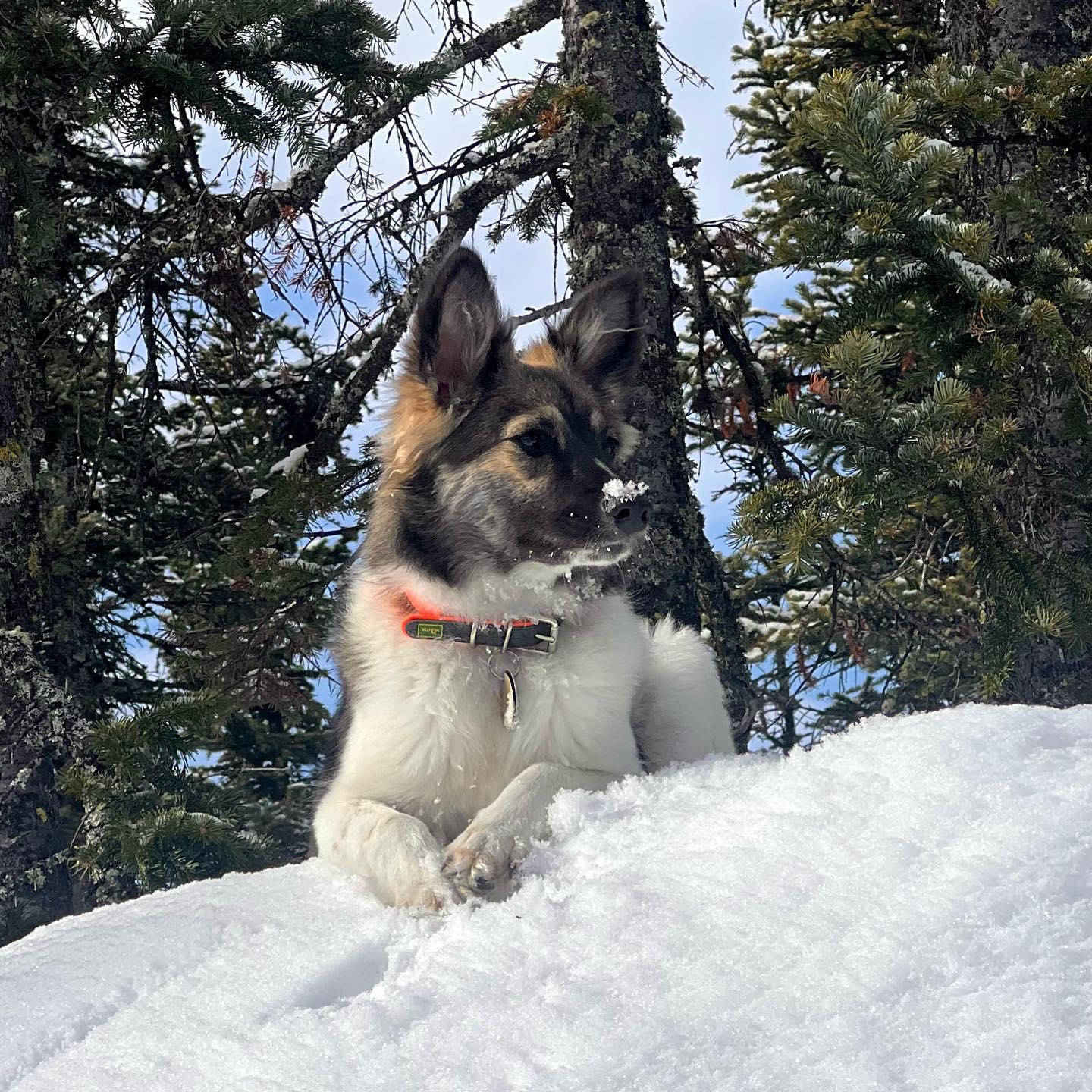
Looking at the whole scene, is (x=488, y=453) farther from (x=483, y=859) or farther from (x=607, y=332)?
(x=483, y=859)

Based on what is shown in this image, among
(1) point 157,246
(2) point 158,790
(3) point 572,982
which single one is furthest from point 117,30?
(3) point 572,982

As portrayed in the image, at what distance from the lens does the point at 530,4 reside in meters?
7.18

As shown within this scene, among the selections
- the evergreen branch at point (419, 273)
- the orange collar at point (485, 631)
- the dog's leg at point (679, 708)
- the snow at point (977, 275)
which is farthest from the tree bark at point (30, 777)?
the snow at point (977, 275)

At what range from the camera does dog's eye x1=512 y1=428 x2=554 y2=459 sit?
161 inches

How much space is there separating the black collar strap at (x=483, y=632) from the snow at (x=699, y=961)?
2.65 ft

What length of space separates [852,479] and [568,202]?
353cm

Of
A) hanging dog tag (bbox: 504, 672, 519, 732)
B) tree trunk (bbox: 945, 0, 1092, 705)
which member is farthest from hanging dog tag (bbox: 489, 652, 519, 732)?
tree trunk (bbox: 945, 0, 1092, 705)

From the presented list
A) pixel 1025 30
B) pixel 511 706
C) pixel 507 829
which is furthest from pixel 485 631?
pixel 1025 30

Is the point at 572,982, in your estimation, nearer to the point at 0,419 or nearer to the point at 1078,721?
the point at 1078,721

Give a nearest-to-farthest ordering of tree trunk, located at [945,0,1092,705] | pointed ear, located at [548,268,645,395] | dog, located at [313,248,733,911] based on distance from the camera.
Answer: dog, located at [313,248,733,911], pointed ear, located at [548,268,645,395], tree trunk, located at [945,0,1092,705]

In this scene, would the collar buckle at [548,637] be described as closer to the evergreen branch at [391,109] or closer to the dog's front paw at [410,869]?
the dog's front paw at [410,869]

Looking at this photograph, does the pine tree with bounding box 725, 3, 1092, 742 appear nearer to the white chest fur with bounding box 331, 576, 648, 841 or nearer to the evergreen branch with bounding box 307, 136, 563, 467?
the white chest fur with bounding box 331, 576, 648, 841

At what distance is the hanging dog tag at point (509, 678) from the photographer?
3711mm

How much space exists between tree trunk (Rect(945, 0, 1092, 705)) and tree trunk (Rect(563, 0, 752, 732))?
5.96 ft
